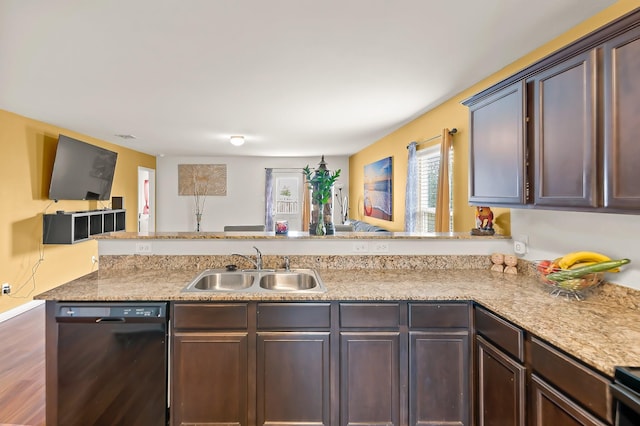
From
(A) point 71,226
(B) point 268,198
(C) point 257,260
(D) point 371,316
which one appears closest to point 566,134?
(D) point 371,316

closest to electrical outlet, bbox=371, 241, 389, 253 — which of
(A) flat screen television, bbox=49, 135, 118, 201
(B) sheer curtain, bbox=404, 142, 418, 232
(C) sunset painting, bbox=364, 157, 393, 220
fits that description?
(B) sheer curtain, bbox=404, 142, 418, 232

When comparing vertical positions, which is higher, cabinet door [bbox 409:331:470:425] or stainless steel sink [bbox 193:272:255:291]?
stainless steel sink [bbox 193:272:255:291]

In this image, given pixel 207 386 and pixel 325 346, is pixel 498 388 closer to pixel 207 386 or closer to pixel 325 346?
pixel 325 346

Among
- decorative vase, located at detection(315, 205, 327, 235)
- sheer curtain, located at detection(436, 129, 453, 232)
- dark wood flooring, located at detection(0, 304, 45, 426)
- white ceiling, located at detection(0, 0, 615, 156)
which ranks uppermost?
white ceiling, located at detection(0, 0, 615, 156)

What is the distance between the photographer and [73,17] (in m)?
1.88

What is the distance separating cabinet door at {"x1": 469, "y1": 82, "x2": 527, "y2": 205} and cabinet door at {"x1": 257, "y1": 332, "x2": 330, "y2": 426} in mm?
1422

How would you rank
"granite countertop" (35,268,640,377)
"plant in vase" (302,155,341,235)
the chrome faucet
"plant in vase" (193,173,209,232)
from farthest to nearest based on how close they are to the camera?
1. "plant in vase" (193,173,209,232)
2. "plant in vase" (302,155,341,235)
3. the chrome faucet
4. "granite countertop" (35,268,640,377)

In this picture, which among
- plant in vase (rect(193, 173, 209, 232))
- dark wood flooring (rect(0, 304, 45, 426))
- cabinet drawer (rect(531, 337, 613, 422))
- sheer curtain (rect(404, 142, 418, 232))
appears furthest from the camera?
plant in vase (rect(193, 173, 209, 232))

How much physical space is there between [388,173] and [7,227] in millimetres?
4898

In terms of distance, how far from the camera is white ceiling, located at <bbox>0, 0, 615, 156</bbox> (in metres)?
1.81

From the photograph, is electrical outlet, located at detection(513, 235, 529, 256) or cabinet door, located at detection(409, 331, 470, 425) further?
electrical outlet, located at detection(513, 235, 529, 256)

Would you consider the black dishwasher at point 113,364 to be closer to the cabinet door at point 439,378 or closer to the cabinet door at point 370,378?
the cabinet door at point 370,378

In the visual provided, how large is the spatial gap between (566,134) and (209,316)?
6.63 ft

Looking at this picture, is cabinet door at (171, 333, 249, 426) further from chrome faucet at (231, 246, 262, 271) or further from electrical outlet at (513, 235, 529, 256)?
electrical outlet at (513, 235, 529, 256)
